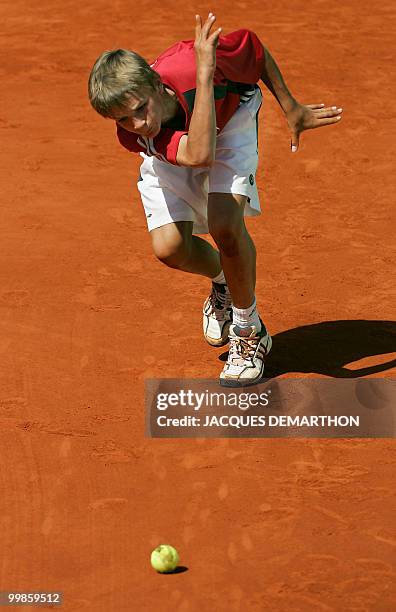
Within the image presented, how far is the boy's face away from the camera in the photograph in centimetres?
574

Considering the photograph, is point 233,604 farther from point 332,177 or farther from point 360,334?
point 332,177

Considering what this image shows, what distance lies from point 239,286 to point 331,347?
0.80 meters

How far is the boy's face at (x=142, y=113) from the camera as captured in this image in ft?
18.8

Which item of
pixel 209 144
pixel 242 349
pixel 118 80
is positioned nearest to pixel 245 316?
pixel 242 349

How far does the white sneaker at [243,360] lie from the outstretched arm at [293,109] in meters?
0.99

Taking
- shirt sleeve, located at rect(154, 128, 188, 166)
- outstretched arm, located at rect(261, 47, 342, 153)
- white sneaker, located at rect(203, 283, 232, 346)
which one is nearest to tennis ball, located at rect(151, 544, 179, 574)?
shirt sleeve, located at rect(154, 128, 188, 166)

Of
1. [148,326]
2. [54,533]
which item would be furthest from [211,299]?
[54,533]

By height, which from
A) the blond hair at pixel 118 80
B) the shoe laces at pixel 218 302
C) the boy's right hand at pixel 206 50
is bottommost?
the shoe laces at pixel 218 302

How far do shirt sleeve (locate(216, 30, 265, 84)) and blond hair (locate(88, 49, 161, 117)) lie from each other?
1.61 ft

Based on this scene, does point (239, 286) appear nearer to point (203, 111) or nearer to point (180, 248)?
point (180, 248)

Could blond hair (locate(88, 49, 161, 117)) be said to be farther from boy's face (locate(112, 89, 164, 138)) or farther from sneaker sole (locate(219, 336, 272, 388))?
sneaker sole (locate(219, 336, 272, 388))

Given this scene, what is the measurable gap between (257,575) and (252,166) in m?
2.10

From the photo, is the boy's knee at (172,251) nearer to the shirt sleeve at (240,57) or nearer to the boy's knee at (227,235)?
Answer: the boy's knee at (227,235)

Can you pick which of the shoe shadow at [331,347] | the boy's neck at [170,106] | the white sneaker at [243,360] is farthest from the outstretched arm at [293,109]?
the shoe shadow at [331,347]
